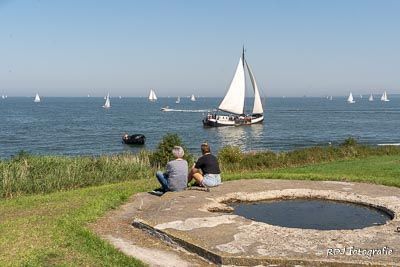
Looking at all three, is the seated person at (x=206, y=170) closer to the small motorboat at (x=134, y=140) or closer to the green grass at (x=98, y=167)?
the green grass at (x=98, y=167)

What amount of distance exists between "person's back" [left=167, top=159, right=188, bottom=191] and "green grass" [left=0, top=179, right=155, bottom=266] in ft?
3.70

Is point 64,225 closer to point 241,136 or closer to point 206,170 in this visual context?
point 206,170

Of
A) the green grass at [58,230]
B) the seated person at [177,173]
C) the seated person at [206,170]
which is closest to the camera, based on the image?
the green grass at [58,230]

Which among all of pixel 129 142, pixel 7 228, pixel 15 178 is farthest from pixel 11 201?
pixel 129 142

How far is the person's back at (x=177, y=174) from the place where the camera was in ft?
35.9

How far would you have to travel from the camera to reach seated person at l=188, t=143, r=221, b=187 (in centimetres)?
1153

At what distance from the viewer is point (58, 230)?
318 inches

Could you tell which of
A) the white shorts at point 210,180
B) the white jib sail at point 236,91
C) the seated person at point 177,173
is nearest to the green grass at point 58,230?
the seated person at point 177,173

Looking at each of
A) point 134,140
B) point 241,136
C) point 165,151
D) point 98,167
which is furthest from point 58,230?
point 241,136

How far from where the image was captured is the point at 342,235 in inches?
288

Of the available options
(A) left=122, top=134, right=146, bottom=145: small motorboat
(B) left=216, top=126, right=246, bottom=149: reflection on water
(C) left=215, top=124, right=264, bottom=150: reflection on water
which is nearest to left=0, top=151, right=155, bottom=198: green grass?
(C) left=215, top=124, right=264, bottom=150: reflection on water

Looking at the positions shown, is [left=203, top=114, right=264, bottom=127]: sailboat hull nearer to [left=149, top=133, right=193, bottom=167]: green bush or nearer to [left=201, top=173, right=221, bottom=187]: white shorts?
[left=149, top=133, right=193, bottom=167]: green bush

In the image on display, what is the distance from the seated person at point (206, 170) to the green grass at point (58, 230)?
1584 mm

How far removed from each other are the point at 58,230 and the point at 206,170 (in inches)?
173
